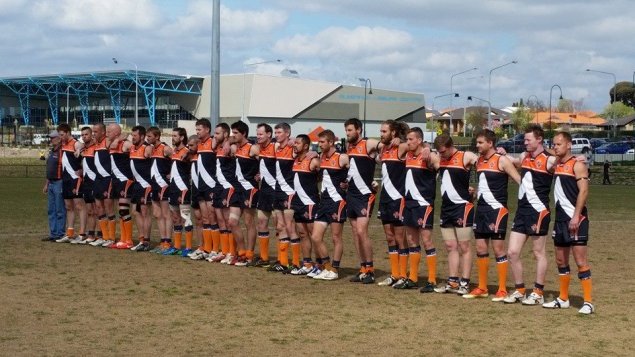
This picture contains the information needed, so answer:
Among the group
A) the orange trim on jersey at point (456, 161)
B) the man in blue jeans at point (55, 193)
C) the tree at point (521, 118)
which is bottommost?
the man in blue jeans at point (55, 193)

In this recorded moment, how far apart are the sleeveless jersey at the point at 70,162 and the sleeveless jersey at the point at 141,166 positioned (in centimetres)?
185

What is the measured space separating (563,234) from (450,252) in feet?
6.08

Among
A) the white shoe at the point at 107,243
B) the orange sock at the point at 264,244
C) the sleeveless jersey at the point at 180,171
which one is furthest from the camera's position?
the white shoe at the point at 107,243

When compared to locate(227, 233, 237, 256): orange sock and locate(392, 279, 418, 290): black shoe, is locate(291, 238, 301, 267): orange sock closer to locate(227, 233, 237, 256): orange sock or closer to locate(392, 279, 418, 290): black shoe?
locate(227, 233, 237, 256): orange sock

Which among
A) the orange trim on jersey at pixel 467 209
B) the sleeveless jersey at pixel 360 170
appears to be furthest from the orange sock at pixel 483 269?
the sleeveless jersey at pixel 360 170

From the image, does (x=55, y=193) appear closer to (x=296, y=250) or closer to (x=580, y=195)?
(x=296, y=250)

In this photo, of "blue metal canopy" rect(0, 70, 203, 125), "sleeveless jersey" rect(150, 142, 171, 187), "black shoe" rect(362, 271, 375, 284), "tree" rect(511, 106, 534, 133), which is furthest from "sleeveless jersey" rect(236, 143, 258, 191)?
"tree" rect(511, 106, 534, 133)

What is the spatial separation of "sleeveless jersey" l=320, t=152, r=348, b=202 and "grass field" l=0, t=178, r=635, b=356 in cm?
126

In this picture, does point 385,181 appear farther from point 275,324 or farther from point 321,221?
point 275,324

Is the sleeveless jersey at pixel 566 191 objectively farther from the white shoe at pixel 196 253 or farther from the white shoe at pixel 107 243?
the white shoe at pixel 107 243

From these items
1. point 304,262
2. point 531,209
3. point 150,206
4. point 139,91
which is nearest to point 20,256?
point 150,206

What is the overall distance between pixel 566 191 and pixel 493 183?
1.04 metres

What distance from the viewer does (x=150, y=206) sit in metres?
16.9

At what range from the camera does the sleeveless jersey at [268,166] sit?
14492mm
